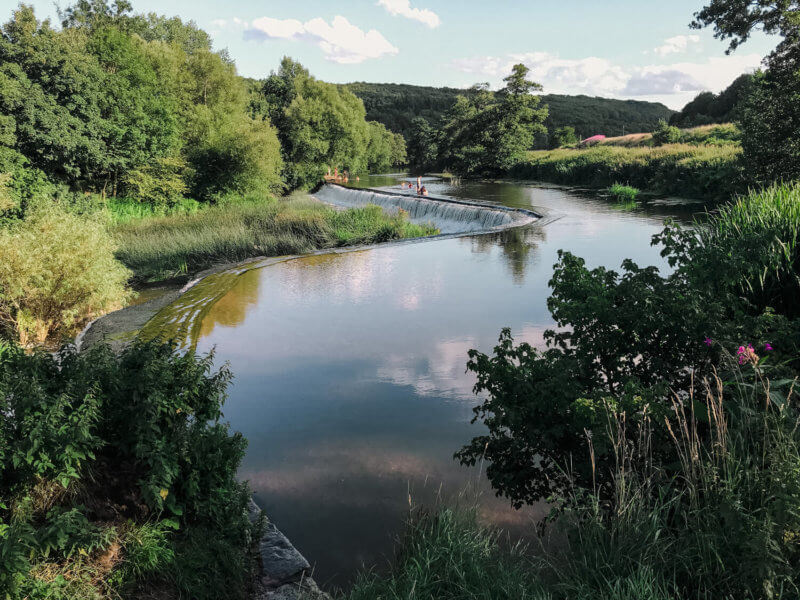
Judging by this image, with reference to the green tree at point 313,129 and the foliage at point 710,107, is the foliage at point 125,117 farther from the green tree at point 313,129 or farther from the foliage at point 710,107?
the foliage at point 710,107

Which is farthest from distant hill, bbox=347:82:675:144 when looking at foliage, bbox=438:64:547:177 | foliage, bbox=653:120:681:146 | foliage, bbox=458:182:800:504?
foliage, bbox=458:182:800:504

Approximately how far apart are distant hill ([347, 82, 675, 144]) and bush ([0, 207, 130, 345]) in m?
79.3

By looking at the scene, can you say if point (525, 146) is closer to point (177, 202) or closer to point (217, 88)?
point (217, 88)

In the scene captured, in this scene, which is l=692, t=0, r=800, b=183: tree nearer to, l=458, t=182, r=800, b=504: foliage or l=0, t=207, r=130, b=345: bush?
l=458, t=182, r=800, b=504: foliage

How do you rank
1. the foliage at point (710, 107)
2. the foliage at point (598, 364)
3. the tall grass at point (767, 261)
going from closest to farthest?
the foliage at point (598, 364)
the tall grass at point (767, 261)
the foliage at point (710, 107)

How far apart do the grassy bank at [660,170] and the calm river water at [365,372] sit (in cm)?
1124

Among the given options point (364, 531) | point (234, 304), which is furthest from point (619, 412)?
point (234, 304)

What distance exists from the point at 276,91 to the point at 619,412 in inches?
1849

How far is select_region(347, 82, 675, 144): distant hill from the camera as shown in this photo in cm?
9306

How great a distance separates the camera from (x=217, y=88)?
106 ft

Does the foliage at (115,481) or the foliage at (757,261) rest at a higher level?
the foliage at (757,261)

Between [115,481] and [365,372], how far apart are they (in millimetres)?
3639

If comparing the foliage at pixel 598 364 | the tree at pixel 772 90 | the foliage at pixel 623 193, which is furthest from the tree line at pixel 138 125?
the tree at pixel 772 90

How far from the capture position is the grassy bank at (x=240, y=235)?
43.7ft
